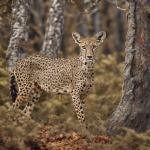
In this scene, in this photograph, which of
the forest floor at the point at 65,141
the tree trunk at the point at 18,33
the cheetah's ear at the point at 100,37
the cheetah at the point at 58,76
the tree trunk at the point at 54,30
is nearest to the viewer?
the forest floor at the point at 65,141

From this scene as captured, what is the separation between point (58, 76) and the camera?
8492 mm

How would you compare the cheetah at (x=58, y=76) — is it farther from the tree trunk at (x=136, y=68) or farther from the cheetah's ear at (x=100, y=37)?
the tree trunk at (x=136, y=68)

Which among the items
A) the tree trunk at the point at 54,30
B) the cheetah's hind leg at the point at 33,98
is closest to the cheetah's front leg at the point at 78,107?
the cheetah's hind leg at the point at 33,98

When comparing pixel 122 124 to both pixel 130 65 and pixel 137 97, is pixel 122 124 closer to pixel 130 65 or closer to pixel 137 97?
pixel 137 97

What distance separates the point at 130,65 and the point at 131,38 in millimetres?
597

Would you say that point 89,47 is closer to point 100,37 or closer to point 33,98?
point 100,37

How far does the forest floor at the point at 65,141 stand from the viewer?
20.1 feet

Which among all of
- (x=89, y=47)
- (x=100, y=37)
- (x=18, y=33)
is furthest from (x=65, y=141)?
(x=18, y=33)

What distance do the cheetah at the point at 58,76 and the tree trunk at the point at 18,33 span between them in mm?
1605

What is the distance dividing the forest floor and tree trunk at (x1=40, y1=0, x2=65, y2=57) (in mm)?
4091

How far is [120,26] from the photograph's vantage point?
2938 centimetres

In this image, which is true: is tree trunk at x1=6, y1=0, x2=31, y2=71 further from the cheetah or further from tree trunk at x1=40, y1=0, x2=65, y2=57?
the cheetah

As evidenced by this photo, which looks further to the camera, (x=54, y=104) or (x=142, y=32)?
(x=54, y=104)

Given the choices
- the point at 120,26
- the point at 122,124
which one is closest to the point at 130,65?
the point at 122,124
